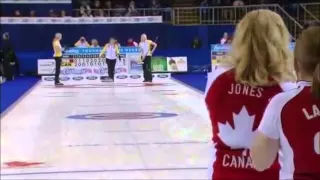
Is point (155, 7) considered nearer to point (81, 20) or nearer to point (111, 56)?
point (81, 20)

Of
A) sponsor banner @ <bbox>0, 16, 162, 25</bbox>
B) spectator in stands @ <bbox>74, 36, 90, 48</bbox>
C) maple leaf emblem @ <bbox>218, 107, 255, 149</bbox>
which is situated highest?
sponsor banner @ <bbox>0, 16, 162, 25</bbox>

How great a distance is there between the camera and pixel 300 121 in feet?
7.19

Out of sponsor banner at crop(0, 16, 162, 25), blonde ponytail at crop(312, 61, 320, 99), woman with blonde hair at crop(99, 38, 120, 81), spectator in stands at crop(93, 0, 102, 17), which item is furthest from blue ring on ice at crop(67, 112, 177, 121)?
spectator in stands at crop(93, 0, 102, 17)

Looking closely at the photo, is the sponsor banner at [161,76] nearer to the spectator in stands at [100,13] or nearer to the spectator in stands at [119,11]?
the spectator in stands at [100,13]

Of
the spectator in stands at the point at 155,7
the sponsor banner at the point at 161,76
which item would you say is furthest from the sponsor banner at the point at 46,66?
the spectator in stands at the point at 155,7

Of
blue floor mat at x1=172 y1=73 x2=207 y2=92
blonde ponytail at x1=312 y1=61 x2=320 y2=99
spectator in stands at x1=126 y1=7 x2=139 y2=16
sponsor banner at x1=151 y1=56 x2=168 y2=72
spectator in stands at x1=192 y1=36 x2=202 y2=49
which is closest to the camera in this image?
blonde ponytail at x1=312 y1=61 x2=320 y2=99

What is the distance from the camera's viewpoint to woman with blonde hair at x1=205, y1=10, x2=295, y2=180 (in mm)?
2529

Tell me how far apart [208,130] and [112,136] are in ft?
4.78

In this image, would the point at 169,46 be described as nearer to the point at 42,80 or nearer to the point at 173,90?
the point at 42,80

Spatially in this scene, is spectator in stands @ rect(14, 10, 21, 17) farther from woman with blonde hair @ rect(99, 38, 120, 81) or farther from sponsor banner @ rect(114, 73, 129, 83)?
sponsor banner @ rect(114, 73, 129, 83)

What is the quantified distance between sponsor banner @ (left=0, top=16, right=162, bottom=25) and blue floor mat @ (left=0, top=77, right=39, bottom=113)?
10.9ft

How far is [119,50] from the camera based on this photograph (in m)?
23.3

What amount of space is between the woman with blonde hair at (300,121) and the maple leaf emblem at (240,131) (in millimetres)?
343

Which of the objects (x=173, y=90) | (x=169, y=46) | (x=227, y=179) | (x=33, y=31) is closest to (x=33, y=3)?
(x=33, y=31)
